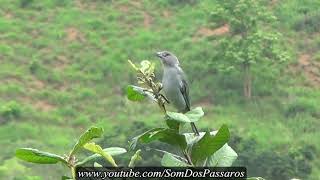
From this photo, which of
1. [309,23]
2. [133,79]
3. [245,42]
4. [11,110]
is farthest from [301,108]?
[11,110]

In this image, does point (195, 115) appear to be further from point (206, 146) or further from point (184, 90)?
point (184, 90)

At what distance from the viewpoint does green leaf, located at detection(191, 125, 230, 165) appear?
1.21m

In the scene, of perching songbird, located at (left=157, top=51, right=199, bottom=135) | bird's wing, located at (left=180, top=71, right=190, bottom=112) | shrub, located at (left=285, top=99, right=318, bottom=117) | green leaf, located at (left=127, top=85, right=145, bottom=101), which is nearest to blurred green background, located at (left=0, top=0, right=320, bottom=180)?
shrub, located at (left=285, top=99, right=318, bottom=117)

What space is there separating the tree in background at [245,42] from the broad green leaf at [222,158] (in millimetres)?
15790

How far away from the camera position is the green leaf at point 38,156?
113 cm

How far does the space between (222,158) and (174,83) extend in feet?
3.91

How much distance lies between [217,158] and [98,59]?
1762 cm

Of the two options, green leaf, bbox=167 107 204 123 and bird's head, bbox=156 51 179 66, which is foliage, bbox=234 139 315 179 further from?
green leaf, bbox=167 107 204 123

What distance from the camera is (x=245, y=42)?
17.1 metres

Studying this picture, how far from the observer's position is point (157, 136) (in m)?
1.19

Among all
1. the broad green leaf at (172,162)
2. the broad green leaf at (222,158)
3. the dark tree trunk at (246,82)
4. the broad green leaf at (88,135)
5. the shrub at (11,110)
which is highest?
the broad green leaf at (88,135)

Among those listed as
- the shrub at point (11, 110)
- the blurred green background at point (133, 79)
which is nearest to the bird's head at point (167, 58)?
the blurred green background at point (133, 79)

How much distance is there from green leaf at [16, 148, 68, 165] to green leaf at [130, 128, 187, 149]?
0.12 metres

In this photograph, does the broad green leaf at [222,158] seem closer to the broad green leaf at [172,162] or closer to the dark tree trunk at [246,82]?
the broad green leaf at [172,162]
